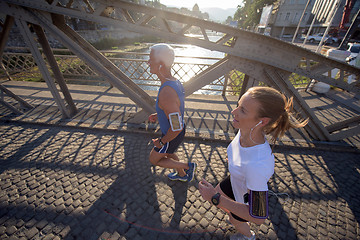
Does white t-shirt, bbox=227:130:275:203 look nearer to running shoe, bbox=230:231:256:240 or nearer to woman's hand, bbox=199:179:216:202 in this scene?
woman's hand, bbox=199:179:216:202

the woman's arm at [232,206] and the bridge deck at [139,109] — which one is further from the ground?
the woman's arm at [232,206]

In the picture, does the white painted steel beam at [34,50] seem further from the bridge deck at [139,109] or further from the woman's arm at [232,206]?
the woman's arm at [232,206]

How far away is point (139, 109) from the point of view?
16.1 feet

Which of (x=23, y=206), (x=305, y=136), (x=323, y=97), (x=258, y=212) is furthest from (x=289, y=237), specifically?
(x=323, y=97)

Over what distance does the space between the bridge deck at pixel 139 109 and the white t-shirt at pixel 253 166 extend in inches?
75.1

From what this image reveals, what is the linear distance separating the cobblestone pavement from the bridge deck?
0.44 m

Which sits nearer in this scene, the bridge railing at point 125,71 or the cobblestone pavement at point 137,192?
the cobblestone pavement at point 137,192

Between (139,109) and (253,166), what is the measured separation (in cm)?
428

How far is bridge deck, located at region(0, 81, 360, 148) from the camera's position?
394 centimetres

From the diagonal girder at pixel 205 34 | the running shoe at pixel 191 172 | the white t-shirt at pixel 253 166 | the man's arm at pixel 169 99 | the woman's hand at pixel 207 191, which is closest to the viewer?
the white t-shirt at pixel 253 166

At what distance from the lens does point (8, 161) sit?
294 cm

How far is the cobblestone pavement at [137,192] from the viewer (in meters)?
2.05

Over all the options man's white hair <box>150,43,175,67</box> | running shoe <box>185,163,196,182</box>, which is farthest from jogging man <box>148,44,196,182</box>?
running shoe <box>185,163,196,182</box>

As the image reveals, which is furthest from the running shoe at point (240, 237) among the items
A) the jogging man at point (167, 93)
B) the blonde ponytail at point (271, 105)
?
the blonde ponytail at point (271, 105)
